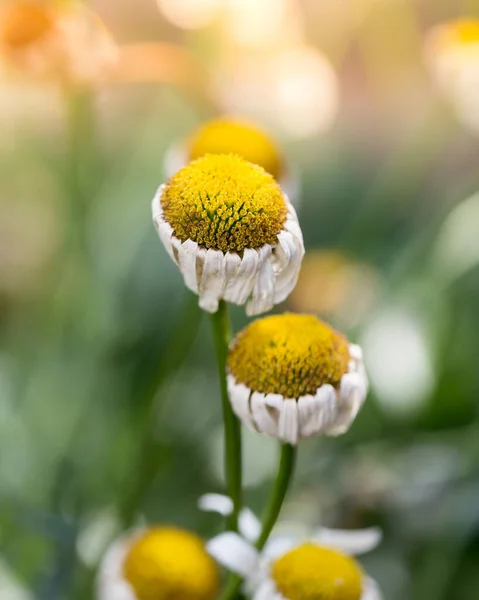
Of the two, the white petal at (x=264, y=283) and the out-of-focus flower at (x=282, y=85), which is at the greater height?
the white petal at (x=264, y=283)

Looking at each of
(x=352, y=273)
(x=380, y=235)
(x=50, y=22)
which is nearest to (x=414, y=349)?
(x=352, y=273)

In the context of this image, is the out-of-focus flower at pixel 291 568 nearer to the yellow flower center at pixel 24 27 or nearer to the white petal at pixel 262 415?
the white petal at pixel 262 415

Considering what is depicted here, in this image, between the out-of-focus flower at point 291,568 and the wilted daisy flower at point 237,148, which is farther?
the wilted daisy flower at point 237,148

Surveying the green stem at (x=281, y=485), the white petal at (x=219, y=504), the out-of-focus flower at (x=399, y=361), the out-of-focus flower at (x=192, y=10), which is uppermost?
the out-of-focus flower at (x=192, y=10)

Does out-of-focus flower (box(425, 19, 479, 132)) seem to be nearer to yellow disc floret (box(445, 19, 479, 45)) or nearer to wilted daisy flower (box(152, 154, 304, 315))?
yellow disc floret (box(445, 19, 479, 45))

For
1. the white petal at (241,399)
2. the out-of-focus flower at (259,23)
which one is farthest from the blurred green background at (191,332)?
the white petal at (241,399)

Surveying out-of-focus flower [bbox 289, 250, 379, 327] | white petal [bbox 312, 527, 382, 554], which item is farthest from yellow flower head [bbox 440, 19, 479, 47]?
white petal [bbox 312, 527, 382, 554]
